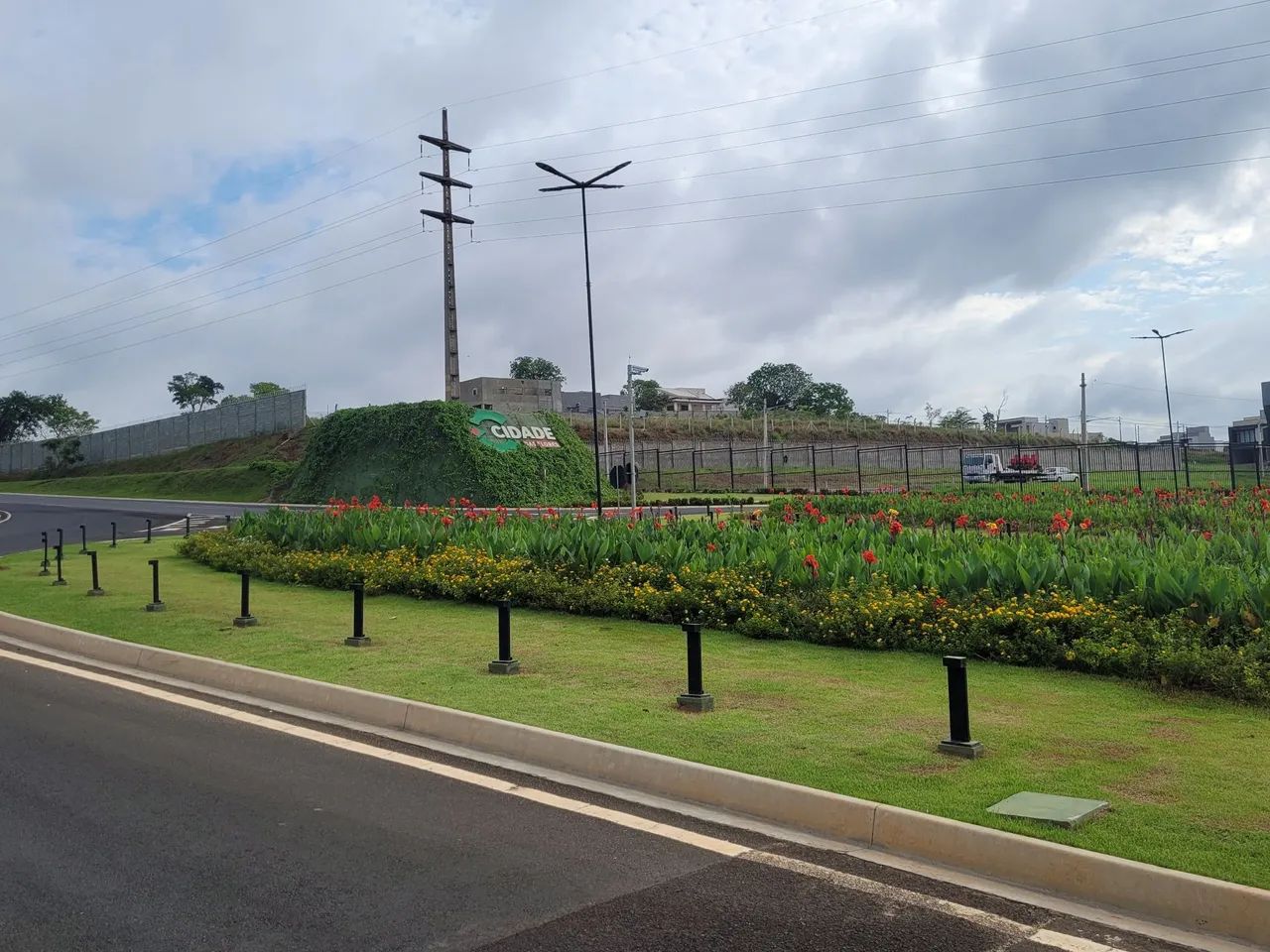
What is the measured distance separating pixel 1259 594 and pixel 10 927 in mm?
8723

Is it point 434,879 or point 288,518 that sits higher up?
point 288,518

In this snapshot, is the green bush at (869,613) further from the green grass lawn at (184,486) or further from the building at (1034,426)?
the building at (1034,426)

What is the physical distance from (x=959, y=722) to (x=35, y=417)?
4304 inches

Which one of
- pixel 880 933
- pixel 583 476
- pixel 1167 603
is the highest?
pixel 583 476

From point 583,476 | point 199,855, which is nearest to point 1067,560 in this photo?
point 199,855

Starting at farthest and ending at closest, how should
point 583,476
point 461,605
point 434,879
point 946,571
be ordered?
point 583,476
point 461,605
point 946,571
point 434,879

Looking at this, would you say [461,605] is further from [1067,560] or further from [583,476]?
[583,476]

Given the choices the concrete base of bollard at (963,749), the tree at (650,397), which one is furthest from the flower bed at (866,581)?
the tree at (650,397)

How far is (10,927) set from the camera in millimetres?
A: 4508

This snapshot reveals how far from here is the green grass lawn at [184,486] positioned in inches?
2105

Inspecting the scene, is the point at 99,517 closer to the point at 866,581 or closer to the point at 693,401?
the point at 866,581

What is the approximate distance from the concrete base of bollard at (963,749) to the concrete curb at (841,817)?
3.79 feet

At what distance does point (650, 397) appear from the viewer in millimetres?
116250

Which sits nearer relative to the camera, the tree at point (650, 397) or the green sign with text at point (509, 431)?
the green sign with text at point (509, 431)
